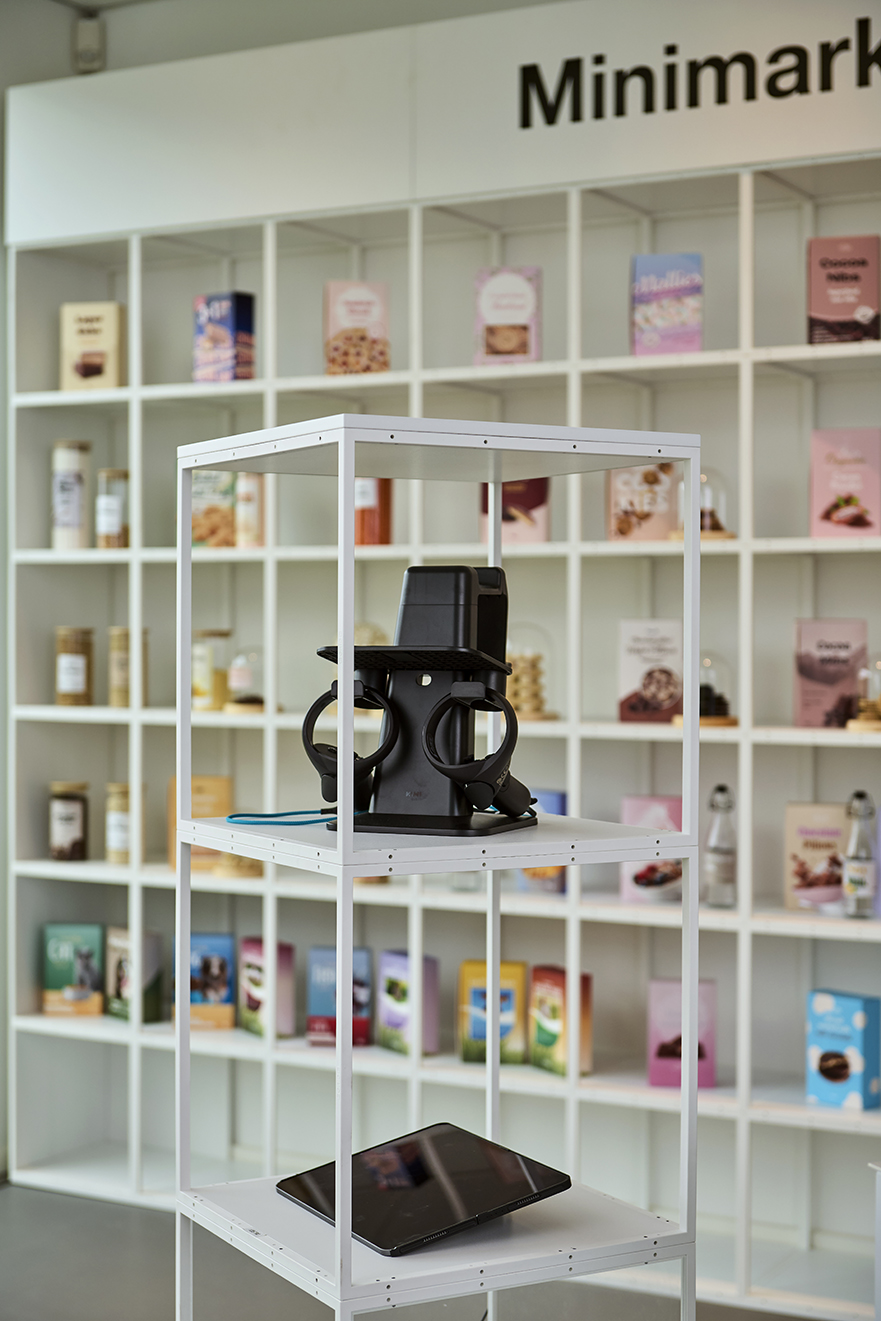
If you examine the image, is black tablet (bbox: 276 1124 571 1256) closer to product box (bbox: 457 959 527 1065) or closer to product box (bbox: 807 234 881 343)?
product box (bbox: 457 959 527 1065)

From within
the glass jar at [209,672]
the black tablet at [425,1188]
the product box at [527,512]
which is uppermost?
the product box at [527,512]

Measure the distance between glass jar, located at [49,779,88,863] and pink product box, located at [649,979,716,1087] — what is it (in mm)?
1694

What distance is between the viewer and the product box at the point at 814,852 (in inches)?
134

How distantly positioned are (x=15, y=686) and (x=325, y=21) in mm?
2076

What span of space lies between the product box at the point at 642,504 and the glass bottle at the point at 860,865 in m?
0.78

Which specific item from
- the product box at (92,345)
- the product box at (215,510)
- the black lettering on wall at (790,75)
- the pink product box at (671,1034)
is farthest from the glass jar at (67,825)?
the black lettering on wall at (790,75)

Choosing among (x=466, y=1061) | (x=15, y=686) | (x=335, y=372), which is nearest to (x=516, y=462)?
(x=335, y=372)

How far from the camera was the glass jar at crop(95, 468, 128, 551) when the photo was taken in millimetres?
4164

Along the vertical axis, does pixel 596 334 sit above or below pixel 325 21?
below

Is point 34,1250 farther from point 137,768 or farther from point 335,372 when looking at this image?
point 335,372

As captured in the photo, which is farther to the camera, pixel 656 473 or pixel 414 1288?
pixel 656 473

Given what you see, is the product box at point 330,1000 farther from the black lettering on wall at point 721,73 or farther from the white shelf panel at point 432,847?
the black lettering on wall at point 721,73

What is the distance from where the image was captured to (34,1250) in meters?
3.72

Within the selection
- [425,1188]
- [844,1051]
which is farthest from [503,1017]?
[425,1188]
